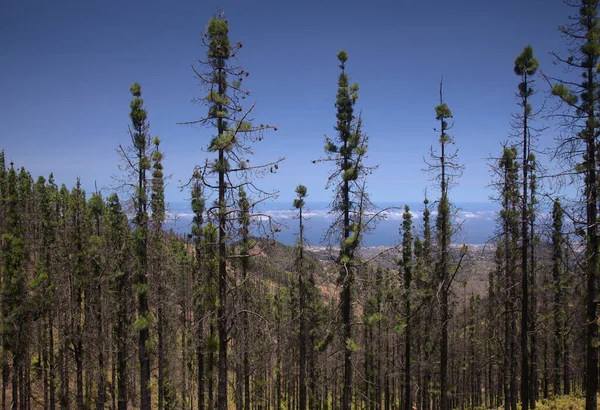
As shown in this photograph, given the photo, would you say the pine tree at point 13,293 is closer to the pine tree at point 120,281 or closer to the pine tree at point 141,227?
the pine tree at point 120,281

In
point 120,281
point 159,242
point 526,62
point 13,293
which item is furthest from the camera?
point 13,293

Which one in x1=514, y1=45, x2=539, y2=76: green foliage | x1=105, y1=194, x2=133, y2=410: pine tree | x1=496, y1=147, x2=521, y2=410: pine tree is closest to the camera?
x1=514, y1=45, x2=539, y2=76: green foliage

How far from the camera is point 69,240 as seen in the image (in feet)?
71.5

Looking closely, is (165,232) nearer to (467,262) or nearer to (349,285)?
(349,285)

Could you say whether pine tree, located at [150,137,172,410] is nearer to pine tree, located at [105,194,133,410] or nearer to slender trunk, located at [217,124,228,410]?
pine tree, located at [105,194,133,410]

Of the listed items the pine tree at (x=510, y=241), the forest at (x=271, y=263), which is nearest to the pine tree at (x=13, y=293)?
the forest at (x=271, y=263)

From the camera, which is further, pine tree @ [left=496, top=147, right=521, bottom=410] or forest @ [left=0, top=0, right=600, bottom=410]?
pine tree @ [left=496, top=147, right=521, bottom=410]

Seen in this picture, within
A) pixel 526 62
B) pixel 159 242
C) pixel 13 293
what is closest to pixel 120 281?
pixel 159 242

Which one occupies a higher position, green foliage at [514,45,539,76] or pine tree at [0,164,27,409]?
green foliage at [514,45,539,76]

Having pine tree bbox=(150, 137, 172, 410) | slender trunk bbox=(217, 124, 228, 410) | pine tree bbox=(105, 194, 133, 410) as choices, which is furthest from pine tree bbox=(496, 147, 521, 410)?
pine tree bbox=(105, 194, 133, 410)

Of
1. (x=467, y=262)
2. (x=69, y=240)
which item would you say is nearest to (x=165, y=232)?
(x=69, y=240)

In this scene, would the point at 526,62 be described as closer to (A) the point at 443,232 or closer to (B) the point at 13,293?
(A) the point at 443,232

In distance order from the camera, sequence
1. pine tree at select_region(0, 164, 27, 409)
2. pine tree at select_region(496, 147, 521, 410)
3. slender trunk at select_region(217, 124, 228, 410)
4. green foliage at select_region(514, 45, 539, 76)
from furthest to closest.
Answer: pine tree at select_region(0, 164, 27, 409), pine tree at select_region(496, 147, 521, 410), green foliage at select_region(514, 45, 539, 76), slender trunk at select_region(217, 124, 228, 410)

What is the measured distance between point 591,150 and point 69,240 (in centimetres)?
2646
